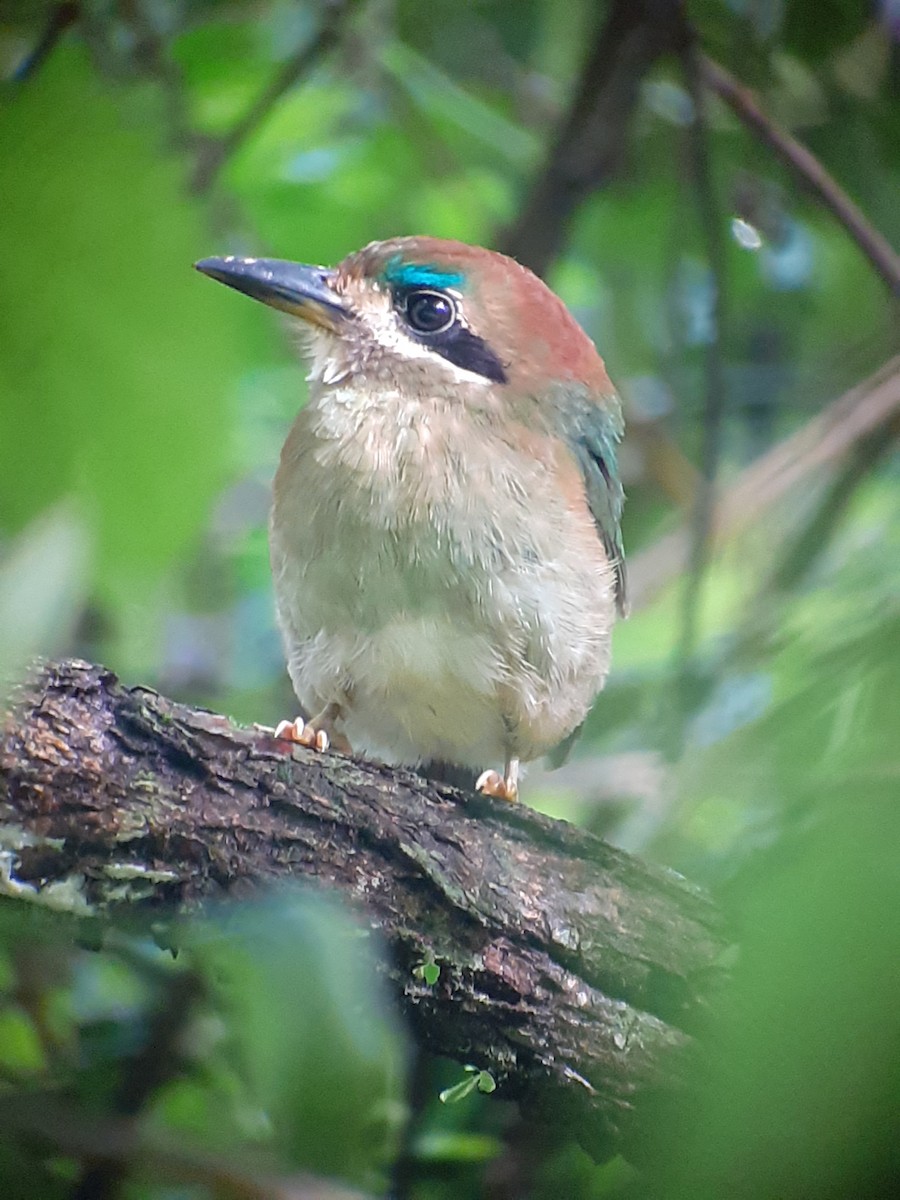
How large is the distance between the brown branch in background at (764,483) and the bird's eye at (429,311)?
2.18 feet

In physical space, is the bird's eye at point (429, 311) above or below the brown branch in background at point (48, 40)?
above

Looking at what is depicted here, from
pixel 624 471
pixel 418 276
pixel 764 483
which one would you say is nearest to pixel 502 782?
pixel 418 276

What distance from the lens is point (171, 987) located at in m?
1.14

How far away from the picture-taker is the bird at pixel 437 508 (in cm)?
153

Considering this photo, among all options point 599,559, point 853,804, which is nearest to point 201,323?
point 853,804

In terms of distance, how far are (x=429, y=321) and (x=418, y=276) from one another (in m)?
0.06

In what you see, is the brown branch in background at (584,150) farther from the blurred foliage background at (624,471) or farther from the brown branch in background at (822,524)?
the brown branch in background at (822,524)

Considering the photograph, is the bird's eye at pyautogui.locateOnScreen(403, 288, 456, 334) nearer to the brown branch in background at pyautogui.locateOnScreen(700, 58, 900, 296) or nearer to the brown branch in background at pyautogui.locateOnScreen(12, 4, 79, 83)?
the brown branch in background at pyautogui.locateOnScreen(700, 58, 900, 296)

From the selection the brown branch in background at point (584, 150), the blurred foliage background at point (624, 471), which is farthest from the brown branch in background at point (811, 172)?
the brown branch in background at point (584, 150)

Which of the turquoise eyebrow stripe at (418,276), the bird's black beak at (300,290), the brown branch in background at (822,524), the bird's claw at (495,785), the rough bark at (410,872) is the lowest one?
the rough bark at (410,872)

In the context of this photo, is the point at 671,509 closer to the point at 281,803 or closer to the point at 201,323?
the point at 281,803

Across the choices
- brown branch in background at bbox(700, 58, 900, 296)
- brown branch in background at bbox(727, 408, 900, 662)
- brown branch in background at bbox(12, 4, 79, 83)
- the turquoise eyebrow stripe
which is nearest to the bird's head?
the turquoise eyebrow stripe

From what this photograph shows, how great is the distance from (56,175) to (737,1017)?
35 cm

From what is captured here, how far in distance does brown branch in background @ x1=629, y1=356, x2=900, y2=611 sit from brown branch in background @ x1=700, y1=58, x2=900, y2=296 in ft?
0.68
